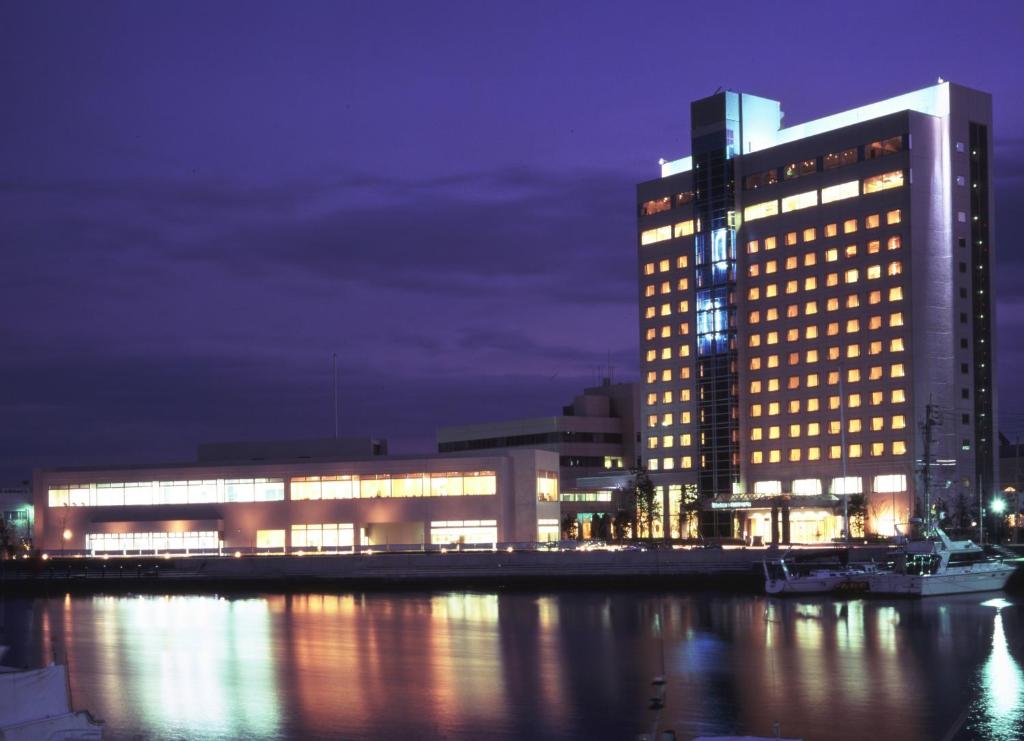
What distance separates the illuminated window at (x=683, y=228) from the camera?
554ft

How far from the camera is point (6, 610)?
100 metres

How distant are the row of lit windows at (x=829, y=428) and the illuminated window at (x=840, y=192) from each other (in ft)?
81.9

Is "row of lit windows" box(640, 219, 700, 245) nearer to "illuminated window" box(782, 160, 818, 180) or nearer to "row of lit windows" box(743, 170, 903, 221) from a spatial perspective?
"row of lit windows" box(743, 170, 903, 221)

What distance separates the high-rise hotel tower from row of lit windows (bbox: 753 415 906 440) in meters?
0.18

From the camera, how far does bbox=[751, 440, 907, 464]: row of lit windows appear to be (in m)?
148

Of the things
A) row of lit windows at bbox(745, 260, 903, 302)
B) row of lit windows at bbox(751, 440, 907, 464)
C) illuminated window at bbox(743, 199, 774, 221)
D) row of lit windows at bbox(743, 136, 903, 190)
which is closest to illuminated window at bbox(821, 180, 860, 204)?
row of lit windows at bbox(743, 136, 903, 190)

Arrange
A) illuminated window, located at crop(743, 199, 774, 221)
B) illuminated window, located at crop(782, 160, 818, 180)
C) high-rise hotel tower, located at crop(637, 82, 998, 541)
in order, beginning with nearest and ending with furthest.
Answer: high-rise hotel tower, located at crop(637, 82, 998, 541)
illuminated window, located at crop(782, 160, 818, 180)
illuminated window, located at crop(743, 199, 774, 221)

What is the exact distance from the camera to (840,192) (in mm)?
154250

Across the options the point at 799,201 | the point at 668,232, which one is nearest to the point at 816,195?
the point at 799,201

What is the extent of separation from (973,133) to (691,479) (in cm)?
5144

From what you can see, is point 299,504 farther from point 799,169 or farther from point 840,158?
point 840,158

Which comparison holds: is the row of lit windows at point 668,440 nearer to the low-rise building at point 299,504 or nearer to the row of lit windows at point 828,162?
the row of lit windows at point 828,162

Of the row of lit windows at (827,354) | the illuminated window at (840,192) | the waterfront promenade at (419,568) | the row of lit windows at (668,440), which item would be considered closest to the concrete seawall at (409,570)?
the waterfront promenade at (419,568)

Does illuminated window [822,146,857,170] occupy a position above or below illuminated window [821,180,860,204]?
above
